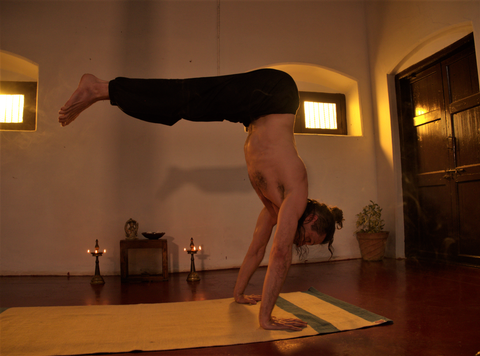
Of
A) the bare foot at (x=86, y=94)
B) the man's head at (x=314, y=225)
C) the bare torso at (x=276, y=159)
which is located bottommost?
the man's head at (x=314, y=225)

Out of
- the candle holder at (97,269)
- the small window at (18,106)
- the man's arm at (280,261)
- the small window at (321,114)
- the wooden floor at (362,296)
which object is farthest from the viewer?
the small window at (321,114)

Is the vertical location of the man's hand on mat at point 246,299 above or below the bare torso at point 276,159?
below

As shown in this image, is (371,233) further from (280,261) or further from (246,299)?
(280,261)

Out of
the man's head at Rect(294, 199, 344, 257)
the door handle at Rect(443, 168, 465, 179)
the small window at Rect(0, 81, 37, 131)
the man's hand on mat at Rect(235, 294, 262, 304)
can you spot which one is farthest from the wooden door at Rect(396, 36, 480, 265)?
the small window at Rect(0, 81, 37, 131)

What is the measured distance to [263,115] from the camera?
6.12 feet

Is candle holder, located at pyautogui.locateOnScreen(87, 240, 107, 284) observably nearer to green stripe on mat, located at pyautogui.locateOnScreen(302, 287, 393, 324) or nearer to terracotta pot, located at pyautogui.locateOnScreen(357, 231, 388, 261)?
green stripe on mat, located at pyautogui.locateOnScreen(302, 287, 393, 324)

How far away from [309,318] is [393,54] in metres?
3.52

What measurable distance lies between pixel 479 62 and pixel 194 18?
2965mm

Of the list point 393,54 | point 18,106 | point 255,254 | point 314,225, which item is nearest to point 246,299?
point 255,254

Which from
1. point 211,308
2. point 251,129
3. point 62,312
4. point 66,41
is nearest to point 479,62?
point 251,129

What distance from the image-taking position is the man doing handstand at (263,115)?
1.72 metres

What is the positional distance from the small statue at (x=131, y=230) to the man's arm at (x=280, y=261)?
7.17 ft

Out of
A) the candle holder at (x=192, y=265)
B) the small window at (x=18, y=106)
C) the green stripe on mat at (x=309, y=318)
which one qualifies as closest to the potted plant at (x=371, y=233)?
the candle holder at (x=192, y=265)

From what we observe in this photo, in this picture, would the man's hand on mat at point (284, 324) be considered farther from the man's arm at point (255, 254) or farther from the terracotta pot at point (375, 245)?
the terracotta pot at point (375, 245)
